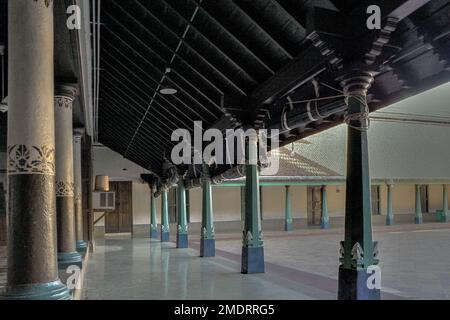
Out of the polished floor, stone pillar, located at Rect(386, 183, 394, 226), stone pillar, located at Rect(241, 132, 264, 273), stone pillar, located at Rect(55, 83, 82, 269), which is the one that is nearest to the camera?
the polished floor

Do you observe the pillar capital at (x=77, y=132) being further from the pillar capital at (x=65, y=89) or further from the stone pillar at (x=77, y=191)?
the pillar capital at (x=65, y=89)

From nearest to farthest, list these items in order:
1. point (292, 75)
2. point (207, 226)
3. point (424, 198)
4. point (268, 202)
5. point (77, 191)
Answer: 1. point (292, 75)
2. point (77, 191)
3. point (207, 226)
4. point (268, 202)
5. point (424, 198)

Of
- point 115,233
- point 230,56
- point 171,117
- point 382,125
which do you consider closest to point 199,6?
point 230,56

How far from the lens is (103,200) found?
19.7 meters

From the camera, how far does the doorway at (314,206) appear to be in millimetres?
26266

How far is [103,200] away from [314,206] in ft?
40.3

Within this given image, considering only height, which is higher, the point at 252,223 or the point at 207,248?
the point at 252,223

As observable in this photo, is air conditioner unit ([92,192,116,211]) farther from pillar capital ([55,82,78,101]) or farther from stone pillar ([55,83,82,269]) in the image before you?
pillar capital ([55,82,78,101])

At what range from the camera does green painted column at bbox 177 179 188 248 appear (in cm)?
1524

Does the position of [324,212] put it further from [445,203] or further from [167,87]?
[167,87]

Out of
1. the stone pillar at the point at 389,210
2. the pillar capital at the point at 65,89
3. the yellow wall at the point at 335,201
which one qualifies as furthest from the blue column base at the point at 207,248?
the stone pillar at the point at 389,210

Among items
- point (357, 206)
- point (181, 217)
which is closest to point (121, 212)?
point (181, 217)

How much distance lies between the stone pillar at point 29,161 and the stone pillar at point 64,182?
4.10 m

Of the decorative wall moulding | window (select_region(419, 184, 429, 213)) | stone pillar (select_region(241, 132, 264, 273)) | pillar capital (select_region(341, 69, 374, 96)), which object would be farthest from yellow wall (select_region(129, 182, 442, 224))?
the decorative wall moulding
